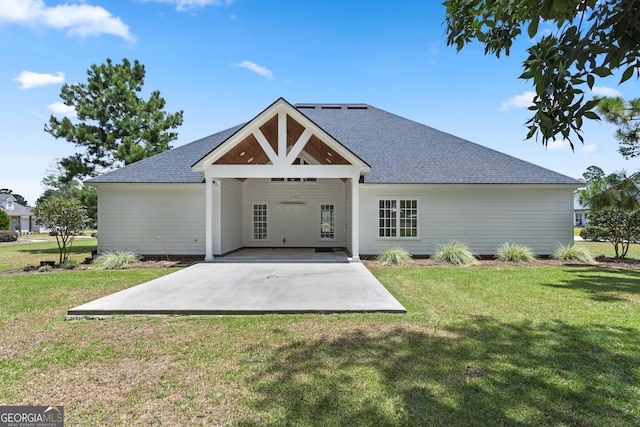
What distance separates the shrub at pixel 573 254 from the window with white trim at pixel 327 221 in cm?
981

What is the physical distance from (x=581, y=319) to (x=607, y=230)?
39.6 feet

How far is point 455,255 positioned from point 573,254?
15.9 feet

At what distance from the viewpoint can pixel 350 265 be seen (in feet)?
36.2

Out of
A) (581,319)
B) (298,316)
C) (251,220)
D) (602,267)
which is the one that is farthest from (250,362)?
(251,220)

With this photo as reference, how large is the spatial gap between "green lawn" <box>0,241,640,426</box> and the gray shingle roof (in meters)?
7.81

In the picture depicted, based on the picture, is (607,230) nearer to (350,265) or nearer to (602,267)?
(602,267)

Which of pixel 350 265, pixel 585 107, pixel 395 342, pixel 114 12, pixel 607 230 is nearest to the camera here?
pixel 585 107

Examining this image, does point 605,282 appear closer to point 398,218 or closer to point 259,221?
point 398,218

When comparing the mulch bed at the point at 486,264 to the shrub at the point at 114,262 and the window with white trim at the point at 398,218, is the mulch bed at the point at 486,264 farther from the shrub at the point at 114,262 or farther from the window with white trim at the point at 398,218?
the window with white trim at the point at 398,218

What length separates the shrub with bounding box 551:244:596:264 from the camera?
12.6 m

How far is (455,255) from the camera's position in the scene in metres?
12.4

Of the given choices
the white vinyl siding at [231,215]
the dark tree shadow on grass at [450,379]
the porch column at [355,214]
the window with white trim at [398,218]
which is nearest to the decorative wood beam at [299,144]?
the porch column at [355,214]

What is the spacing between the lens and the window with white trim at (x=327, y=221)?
689 inches

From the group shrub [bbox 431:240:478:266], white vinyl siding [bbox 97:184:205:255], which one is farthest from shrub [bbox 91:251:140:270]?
shrub [bbox 431:240:478:266]
